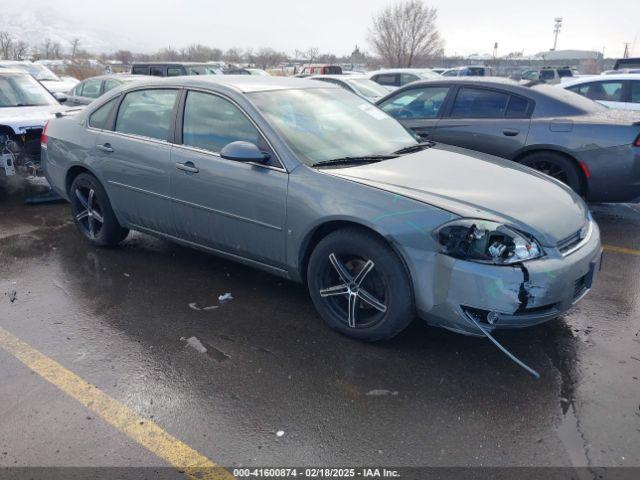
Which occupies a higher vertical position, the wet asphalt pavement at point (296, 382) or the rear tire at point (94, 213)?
the rear tire at point (94, 213)

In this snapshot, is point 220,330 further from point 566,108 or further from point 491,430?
point 566,108

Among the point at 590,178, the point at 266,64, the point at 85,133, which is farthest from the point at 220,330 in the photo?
the point at 266,64

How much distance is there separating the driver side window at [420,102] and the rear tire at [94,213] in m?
3.47

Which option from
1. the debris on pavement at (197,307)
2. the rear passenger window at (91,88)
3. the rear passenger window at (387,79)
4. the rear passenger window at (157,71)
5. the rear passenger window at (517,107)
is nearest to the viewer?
the debris on pavement at (197,307)

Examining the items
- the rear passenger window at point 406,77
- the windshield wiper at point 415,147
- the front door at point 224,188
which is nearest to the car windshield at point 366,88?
the rear passenger window at point 406,77

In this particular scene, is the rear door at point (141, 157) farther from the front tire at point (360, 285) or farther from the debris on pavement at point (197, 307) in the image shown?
the front tire at point (360, 285)

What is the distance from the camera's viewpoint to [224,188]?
3875 mm

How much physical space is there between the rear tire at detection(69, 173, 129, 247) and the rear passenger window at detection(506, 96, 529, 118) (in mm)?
4389

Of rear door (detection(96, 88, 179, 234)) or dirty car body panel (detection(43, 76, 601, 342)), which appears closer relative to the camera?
dirty car body panel (detection(43, 76, 601, 342))

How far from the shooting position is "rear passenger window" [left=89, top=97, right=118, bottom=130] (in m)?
4.91

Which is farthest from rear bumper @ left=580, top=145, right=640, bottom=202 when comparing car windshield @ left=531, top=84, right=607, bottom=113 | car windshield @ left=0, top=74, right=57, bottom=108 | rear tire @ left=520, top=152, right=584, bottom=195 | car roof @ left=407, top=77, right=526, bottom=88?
car windshield @ left=0, top=74, right=57, bottom=108

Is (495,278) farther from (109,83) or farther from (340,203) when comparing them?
(109,83)

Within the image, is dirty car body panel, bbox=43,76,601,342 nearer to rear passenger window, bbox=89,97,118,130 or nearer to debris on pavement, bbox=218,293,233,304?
rear passenger window, bbox=89,97,118,130

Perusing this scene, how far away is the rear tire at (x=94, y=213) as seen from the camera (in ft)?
16.3
